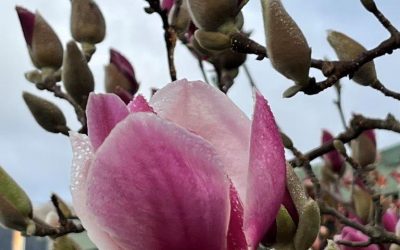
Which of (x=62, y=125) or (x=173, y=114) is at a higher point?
(x=173, y=114)

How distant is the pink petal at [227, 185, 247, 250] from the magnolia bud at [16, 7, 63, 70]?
2.49ft

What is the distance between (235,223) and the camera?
42 cm

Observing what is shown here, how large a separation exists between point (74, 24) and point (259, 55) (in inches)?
18.6

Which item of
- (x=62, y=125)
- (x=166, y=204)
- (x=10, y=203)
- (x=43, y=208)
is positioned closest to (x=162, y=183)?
(x=166, y=204)

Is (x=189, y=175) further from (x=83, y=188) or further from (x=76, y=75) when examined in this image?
(x=76, y=75)

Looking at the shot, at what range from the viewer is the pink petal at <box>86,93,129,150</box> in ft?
1.41

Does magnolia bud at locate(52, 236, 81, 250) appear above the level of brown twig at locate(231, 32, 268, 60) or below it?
below

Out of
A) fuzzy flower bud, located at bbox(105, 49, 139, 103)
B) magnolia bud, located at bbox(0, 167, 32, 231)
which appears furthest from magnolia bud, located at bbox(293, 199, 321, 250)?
fuzzy flower bud, located at bbox(105, 49, 139, 103)

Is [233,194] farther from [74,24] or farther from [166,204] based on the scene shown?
[74,24]

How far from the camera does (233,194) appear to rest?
424mm

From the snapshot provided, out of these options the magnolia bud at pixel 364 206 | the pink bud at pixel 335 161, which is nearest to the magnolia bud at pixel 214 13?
the magnolia bud at pixel 364 206

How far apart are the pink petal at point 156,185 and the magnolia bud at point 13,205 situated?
0.34m

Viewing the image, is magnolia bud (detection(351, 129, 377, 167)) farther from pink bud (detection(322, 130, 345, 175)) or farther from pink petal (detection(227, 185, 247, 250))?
pink petal (detection(227, 185, 247, 250))

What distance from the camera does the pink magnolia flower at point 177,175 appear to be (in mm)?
390
